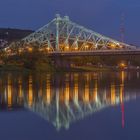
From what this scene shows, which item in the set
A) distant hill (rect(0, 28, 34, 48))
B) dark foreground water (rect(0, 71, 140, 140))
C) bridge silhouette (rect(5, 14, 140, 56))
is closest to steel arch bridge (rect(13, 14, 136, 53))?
bridge silhouette (rect(5, 14, 140, 56))

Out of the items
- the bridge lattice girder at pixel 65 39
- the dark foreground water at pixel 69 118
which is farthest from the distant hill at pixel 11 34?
the dark foreground water at pixel 69 118

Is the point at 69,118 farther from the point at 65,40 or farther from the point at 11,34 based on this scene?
the point at 11,34

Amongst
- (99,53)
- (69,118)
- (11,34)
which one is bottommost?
(69,118)

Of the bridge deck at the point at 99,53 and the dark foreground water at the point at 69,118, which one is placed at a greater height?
the bridge deck at the point at 99,53

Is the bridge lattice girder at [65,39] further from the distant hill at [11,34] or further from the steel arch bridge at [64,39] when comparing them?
the distant hill at [11,34]

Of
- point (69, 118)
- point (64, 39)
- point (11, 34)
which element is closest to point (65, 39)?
point (64, 39)

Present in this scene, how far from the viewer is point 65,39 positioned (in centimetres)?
12731

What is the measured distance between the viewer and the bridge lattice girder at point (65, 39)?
11875 cm

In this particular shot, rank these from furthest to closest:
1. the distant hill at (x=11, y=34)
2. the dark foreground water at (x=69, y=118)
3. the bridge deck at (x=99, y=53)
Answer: the distant hill at (x=11, y=34)
the bridge deck at (x=99, y=53)
the dark foreground water at (x=69, y=118)

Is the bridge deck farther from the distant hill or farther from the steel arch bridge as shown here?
the distant hill

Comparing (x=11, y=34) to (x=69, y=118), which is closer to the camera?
(x=69, y=118)

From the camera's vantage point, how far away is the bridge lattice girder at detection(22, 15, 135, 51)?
118750 mm

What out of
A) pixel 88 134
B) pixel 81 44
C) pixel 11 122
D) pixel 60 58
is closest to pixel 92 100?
Answer: pixel 11 122

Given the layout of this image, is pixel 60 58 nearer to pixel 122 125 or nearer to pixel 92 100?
pixel 92 100
